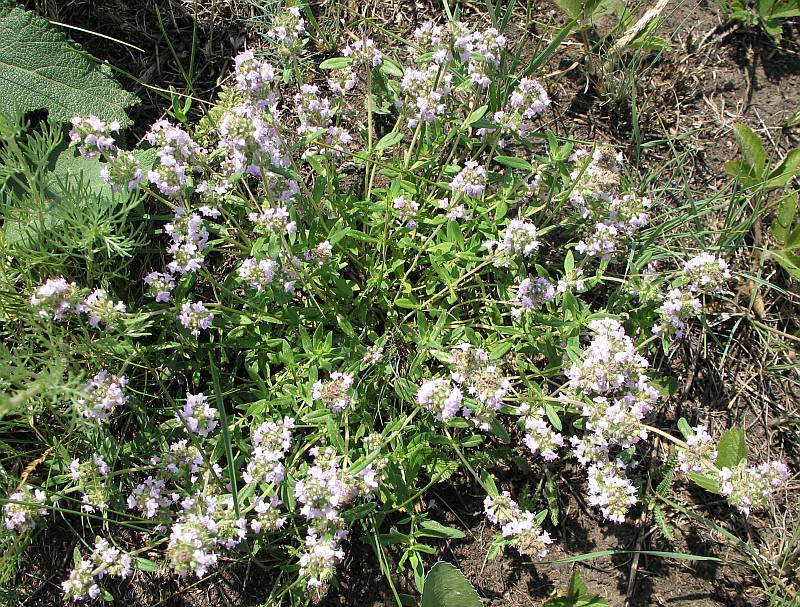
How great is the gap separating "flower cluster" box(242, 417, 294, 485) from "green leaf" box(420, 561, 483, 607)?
1087 mm

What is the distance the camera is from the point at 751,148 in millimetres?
4879

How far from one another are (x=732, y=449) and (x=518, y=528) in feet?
5.14

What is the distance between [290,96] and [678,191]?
314 centimetres

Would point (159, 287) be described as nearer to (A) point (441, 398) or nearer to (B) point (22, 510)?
(B) point (22, 510)

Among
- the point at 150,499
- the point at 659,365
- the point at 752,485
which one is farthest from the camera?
the point at 659,365

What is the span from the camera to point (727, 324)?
197 inches

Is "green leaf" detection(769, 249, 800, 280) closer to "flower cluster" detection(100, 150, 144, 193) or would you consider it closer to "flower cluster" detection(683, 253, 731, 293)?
"flower cluster" detection(683, 253, 731, 293)

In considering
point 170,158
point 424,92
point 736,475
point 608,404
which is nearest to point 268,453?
point 170,158

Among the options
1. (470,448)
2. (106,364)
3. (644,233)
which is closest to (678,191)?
(644,233)

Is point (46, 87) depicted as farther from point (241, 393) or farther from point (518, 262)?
point (518, 262)

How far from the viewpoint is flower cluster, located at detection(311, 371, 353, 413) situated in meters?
3.62

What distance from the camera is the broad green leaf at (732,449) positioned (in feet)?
13.8

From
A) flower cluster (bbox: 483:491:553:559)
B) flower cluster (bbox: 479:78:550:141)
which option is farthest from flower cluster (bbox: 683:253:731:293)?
flower cluster (bbox: 483:491:553:559)

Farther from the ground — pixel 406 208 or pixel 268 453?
pixel 406 208
